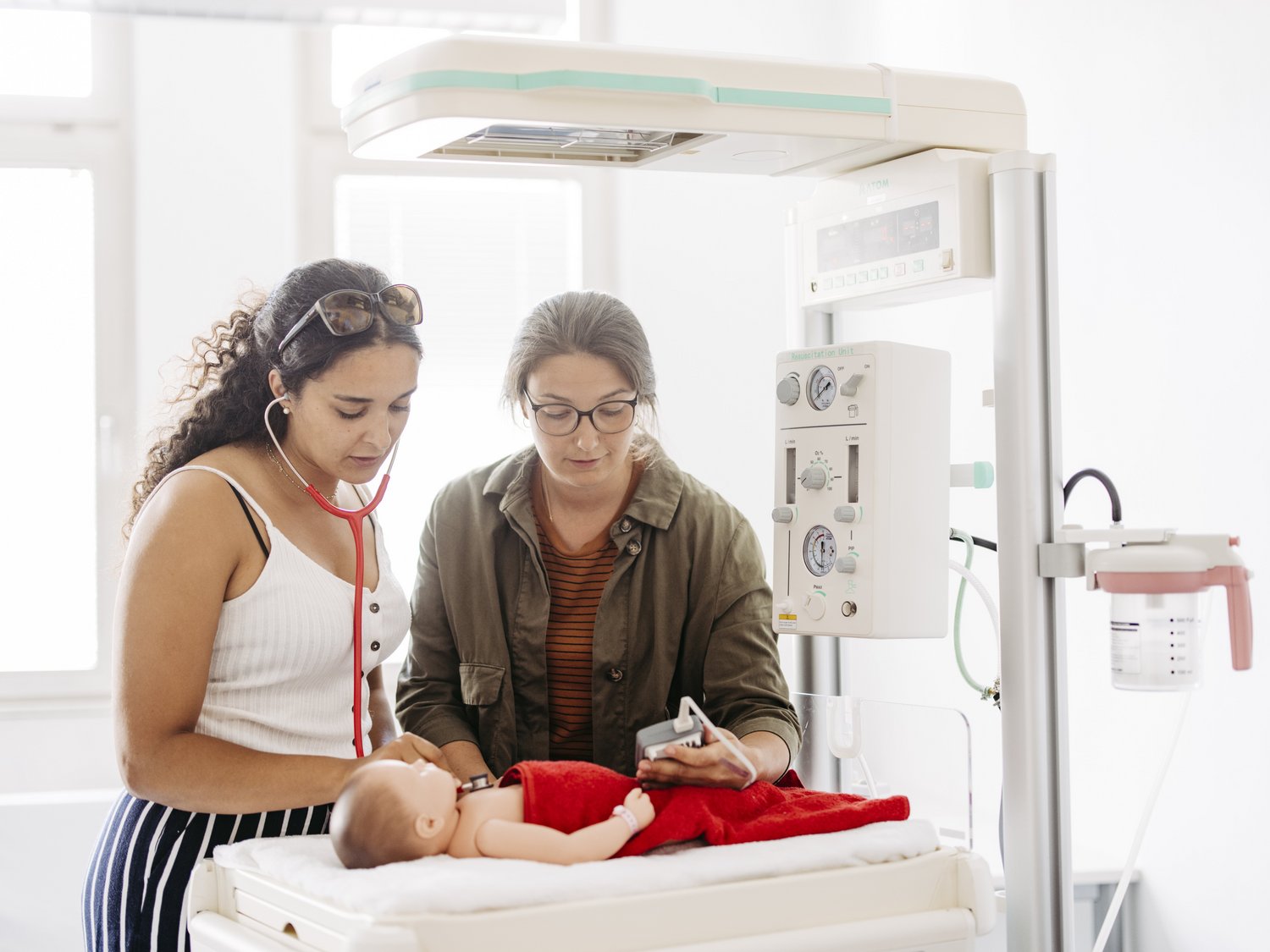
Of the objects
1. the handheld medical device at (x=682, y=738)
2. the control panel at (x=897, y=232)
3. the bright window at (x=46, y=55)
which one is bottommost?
the handheld medical device at (x=682, y=738)

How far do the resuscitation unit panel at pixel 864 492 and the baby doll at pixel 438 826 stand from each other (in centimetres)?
38

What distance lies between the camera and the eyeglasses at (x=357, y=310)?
4.92ft

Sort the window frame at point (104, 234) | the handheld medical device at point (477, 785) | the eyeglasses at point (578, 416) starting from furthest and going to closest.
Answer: the window frame at point (104, 234), the eyeglasses at point (578, 416), the handheld medical device at point (477, 785)

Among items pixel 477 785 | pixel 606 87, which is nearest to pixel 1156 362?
pixel 606 87

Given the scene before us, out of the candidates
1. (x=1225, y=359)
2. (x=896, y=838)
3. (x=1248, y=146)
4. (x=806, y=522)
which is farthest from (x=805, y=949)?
(x=1248, y=146)

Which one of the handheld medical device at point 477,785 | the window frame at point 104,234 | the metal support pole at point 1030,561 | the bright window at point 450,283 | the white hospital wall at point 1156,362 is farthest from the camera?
the bright window at point 450,283

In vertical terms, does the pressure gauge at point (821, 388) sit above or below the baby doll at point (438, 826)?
above

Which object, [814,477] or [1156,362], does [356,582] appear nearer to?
[814,477]

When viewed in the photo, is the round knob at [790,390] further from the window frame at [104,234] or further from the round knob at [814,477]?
the window frame at [104,234]

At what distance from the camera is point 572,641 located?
168cm

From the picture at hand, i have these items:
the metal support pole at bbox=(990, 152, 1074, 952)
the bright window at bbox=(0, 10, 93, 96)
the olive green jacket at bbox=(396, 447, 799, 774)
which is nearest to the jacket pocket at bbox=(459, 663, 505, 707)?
the olive green jacket at bbox=(396, 447, 799, 774)

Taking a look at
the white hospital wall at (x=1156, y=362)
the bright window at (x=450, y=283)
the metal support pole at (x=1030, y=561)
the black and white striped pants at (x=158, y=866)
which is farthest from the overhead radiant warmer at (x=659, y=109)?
the bright window at (x=450, y=283)

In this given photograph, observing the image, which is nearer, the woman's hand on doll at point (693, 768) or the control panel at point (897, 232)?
the woman's hand on doll at point (693, 768)

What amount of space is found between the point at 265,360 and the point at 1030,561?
93cm
